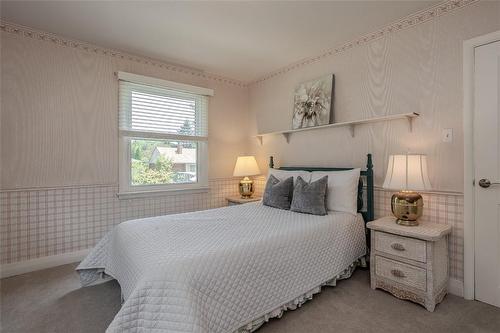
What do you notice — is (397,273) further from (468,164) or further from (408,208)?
(468,164)

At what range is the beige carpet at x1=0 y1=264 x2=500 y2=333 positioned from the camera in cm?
170

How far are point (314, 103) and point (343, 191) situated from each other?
4.04ft

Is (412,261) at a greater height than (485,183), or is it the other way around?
(485,183)

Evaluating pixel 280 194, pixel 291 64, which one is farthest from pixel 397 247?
pixel 291 64

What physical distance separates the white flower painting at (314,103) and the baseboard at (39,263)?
3.06 meters

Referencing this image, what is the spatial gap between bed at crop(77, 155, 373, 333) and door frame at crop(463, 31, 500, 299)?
0.75 m

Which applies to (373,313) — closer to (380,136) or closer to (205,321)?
(205,321)

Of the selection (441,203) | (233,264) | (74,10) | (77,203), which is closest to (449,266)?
(441,203)

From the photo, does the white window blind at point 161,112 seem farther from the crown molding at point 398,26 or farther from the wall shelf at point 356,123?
the crown molding at point 398,26

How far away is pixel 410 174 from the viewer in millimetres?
2070

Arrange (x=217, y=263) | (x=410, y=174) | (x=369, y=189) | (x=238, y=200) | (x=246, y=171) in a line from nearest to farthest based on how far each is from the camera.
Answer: (x=217, y=263) → (x=410, y=174) → (x=369, y=189) → (x=238, y=200) → (x=246, y=171)

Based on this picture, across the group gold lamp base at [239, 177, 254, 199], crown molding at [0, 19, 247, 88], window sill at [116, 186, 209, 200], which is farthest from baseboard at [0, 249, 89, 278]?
crown molding at [0, 19, 247, 88]

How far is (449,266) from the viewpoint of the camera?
7.12 ft

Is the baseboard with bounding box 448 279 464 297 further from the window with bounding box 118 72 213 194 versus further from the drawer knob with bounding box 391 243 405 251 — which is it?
the window with bounding box 118 72 213 194
